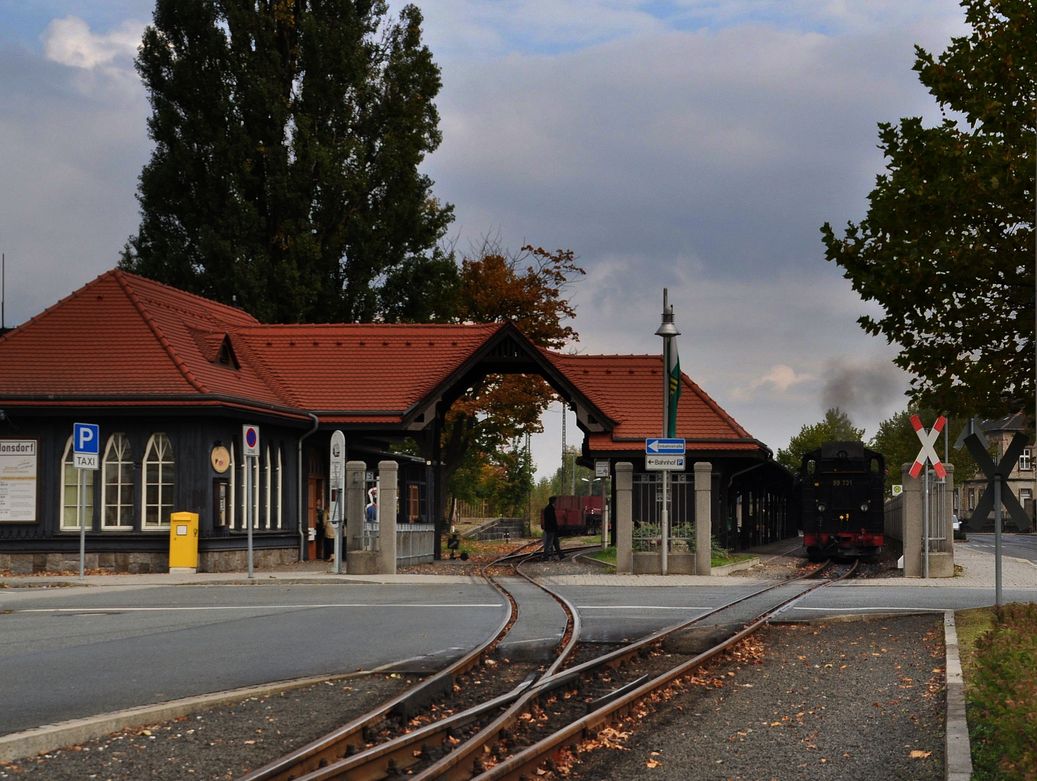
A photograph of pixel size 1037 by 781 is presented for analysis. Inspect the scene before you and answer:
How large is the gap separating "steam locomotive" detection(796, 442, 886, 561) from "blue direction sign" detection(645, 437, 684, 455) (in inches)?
510

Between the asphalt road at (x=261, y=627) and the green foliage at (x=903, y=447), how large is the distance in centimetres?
7565

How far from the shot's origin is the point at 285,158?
4900 cm

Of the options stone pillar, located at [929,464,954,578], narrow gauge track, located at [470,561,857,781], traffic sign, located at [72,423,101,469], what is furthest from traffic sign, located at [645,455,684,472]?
narrow gauge track, located at [470,561,857,781]

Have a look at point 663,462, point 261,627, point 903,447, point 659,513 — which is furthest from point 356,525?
point 903,447

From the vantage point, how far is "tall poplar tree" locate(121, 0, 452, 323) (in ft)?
160

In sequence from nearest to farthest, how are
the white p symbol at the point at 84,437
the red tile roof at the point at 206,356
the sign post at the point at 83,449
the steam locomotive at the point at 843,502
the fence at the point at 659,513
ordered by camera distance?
1. the sign post at the point at 83,449
2. the white p symbol at the point at 84,437
3. the red tile roof at the point at 206,356
4. the fence at the point at 659,513
5. the steam locomotive at the point at 843,502

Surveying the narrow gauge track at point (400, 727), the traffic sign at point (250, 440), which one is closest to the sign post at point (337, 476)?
the traffic sign at point (250, 440)

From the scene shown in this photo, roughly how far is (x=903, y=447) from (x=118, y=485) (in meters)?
81.0

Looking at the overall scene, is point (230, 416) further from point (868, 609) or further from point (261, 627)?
point (868, 609)

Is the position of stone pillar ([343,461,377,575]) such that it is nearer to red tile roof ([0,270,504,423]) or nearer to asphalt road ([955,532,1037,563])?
red tile roof ([0,270,504,423])

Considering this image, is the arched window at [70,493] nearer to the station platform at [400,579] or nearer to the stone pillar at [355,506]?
the station platform at [400,579]

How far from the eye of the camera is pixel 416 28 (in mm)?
51906

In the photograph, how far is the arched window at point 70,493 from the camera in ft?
100

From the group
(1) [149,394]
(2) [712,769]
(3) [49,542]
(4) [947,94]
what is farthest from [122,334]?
(2) [712,769]
